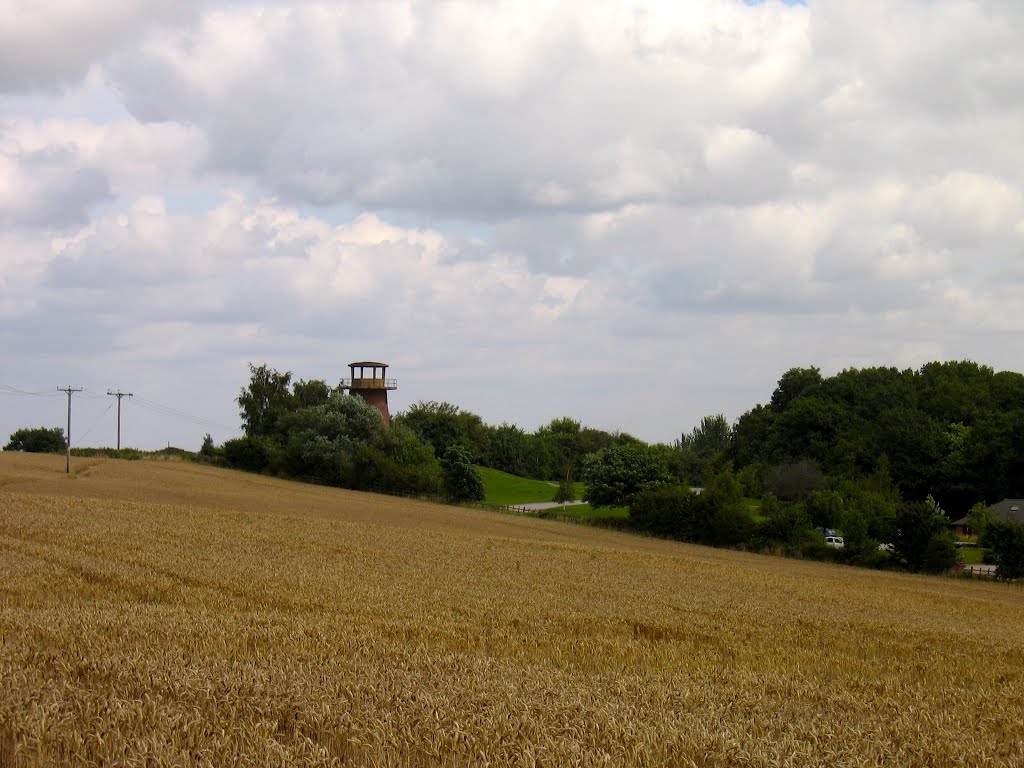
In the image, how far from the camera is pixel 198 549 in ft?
97.8

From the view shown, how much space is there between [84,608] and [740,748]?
11661mm

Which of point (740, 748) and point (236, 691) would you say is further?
point (236, 691)

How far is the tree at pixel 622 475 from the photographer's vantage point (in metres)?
82.6

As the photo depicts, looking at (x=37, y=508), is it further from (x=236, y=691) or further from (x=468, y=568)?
(x=236, y=691)

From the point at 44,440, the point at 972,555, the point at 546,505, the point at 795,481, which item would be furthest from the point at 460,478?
the point at 44,440

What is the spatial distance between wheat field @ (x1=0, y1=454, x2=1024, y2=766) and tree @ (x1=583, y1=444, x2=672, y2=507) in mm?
48240

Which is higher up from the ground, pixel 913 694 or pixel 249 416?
pixel 249 416

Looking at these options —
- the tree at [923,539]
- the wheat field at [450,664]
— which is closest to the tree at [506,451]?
the tree at [923,539]

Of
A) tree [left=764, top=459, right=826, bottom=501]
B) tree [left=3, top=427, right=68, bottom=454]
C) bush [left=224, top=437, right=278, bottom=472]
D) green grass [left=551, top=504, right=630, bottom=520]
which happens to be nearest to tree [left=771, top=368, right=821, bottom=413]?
tree [left=764, top=459, right=826, bottom=501]

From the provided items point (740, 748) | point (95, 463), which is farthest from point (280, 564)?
point (95, 463)

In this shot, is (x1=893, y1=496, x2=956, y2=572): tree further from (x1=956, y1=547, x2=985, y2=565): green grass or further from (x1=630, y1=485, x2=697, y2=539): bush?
(x1=630, y1=485, x2=697, y2=539): bush

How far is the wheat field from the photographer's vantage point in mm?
8125

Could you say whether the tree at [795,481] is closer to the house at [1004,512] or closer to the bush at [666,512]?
the house at [1004,512]

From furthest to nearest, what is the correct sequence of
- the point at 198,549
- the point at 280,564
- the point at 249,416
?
1. the point at 249,416
2. the point at 198,549
3. the point at 280,564
